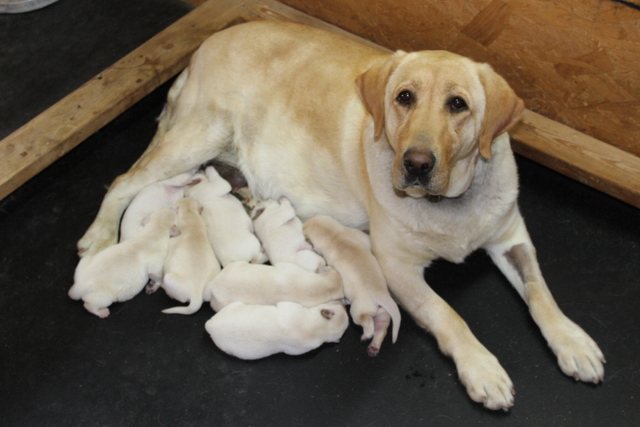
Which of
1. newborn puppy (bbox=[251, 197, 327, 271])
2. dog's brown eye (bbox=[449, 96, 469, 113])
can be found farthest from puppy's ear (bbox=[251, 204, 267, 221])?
dog's brown eye (bbox=[449, 96, 469, 113])

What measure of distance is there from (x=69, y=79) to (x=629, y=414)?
12.0 ft

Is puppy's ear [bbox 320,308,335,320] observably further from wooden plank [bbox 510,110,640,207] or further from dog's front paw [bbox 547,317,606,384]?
wooden plank [bbox 510,110,640,207]

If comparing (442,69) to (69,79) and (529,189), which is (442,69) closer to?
(529,189)

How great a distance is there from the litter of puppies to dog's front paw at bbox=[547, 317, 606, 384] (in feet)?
2.30

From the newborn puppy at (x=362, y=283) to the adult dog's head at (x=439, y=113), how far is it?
428mm

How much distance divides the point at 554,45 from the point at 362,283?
1.70 m

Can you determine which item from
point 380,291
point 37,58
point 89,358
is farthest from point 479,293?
point 37,58

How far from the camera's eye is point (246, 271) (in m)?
3.18

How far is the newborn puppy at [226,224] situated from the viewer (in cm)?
337

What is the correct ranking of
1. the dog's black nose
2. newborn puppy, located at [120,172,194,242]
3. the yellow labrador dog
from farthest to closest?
newborn puppy, located at [120,172,194,242]
the yellow labrador dog
the dog's black nose

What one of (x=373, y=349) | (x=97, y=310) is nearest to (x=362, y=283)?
(x=373, y=349)

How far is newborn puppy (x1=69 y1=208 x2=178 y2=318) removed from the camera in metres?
3.23

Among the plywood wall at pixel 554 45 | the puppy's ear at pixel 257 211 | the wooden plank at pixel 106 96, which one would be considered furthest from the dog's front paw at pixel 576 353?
the wooden plank at pixel 106 96

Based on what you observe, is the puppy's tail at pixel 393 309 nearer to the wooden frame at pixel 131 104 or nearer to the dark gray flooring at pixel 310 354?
the dark gray flooring at pixel 310 354
